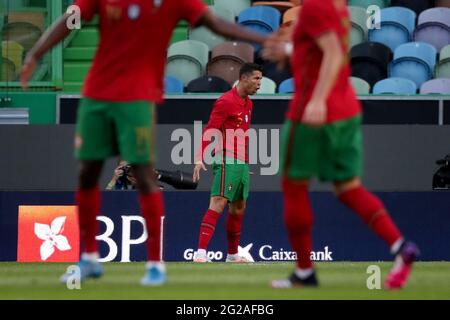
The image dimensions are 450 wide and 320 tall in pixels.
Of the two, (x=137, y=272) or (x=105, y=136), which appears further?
(x=137, y=272)

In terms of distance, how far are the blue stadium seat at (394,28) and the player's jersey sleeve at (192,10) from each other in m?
10.8

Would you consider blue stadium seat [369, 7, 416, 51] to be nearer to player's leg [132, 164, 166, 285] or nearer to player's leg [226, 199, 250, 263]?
player's leg [226, 199, 250, 263]

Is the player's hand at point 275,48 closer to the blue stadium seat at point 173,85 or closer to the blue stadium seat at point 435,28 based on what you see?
the blue stadium seat at point 173,85

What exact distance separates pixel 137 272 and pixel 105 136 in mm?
3114

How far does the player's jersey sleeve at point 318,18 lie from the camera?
25.9ft

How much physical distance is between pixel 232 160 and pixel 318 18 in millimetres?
6663

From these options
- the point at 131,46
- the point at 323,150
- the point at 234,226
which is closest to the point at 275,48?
the point at 323,150

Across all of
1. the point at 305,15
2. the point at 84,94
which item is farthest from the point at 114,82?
the point at 305,15

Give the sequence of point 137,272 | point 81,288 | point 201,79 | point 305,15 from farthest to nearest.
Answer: point 201,79 < point 137,272 < point 81,288 < point 305,15

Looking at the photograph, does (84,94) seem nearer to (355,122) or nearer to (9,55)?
(355,122)

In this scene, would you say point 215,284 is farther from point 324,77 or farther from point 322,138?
point 324,77

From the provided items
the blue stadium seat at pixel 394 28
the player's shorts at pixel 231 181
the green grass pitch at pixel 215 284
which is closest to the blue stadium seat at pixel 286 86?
the blue stadium seat at pixel 394 28

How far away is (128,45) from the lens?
8148 mm

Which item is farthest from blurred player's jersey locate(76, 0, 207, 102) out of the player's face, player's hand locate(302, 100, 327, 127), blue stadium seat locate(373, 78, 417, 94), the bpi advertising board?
blue stadium seat locate(373, 78, 417, 94)
